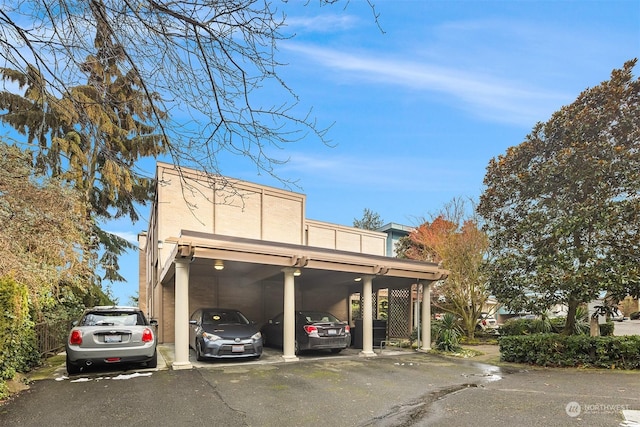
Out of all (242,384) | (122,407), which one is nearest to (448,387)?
(242,384)

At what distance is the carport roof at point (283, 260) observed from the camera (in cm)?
1010

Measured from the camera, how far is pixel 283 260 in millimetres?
11250

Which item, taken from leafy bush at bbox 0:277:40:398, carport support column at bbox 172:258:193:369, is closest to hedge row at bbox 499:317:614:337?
carport support column at bbox 172:258:193:369

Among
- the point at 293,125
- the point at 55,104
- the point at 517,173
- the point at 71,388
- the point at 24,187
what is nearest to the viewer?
the point at 293,125

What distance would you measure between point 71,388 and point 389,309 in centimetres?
1238

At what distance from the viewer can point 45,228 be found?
408 inches

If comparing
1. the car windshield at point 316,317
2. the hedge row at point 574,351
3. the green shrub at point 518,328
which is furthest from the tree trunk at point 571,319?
the car windshield at point 316,317

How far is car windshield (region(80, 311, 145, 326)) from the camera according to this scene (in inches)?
337

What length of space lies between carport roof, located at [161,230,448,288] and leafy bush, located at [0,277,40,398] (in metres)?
3.19

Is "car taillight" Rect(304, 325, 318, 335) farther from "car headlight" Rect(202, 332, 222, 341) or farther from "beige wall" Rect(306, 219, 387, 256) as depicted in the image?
"beige wall" Rect(306, 219, 387, 256)

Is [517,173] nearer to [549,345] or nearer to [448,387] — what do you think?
[549,345]

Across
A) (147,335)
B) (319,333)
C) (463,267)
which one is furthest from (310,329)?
(463,267)

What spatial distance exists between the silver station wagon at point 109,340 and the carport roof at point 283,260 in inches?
71.4

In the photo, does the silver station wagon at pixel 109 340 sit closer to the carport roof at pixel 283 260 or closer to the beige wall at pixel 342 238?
the carport roof at pixel 283 260
